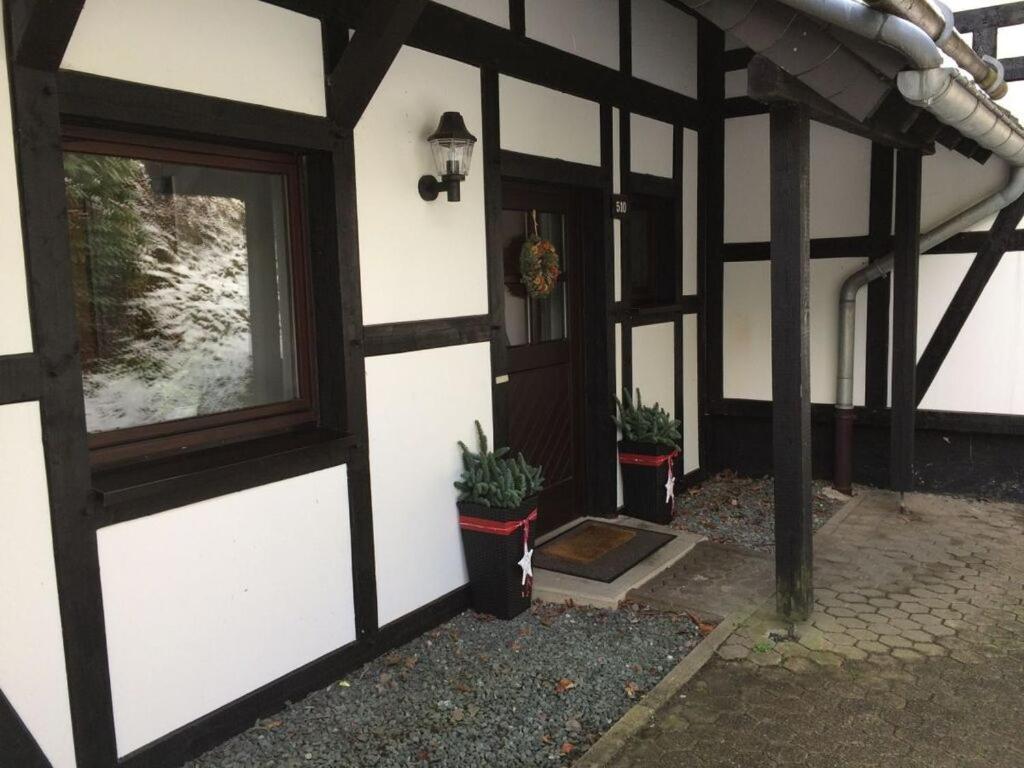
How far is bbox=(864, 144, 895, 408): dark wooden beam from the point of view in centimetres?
665

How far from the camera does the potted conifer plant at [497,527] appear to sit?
170 inches

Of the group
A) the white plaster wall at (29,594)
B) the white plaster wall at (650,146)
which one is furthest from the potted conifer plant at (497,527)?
the white plaster wall at (650,146)

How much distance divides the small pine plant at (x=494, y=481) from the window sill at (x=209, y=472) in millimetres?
854

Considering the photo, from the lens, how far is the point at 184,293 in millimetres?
3273

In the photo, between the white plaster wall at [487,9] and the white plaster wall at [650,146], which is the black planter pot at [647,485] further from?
the white plaster wall at [487,9]

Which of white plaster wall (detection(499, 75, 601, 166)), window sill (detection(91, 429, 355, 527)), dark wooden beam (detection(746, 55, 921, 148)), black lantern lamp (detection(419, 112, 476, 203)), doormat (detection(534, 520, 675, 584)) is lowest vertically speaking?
doormat (detection(534, 520, 675, 584))

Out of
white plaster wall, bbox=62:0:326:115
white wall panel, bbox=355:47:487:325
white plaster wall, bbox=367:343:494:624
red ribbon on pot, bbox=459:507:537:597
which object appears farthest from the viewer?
red ribbon on pot, bbox=459:507:537:597

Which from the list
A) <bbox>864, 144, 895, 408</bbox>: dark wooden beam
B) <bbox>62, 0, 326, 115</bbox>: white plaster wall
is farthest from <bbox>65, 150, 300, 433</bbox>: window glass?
<bbox>864, 144, 895, 408</bbox>: dark wooden beam

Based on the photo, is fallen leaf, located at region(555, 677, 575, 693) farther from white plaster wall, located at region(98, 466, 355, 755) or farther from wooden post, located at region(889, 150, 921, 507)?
wooden post, located at region(889, 150, 921, 507)

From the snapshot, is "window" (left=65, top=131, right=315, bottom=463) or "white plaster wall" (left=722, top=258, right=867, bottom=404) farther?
"white plaster wall" (left=722, top=258, right=867, bottom=404)

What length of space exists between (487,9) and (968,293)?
4.32 meters

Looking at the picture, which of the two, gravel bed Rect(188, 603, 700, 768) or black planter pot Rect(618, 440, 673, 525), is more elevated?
black planter pot Rect(618, 440, 673, 525)

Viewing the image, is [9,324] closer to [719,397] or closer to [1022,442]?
[719,397]

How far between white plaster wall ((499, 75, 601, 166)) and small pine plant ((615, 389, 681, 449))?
1.75 meters
